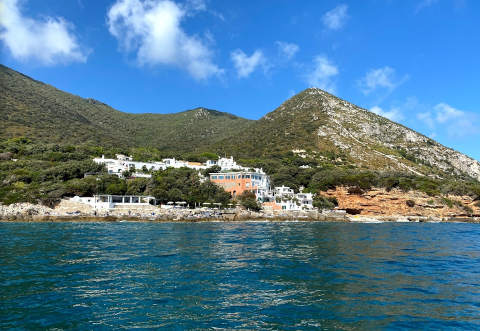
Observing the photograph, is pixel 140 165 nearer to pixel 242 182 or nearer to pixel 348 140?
pixel 242 182

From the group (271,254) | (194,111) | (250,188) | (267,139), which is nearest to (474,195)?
(250,188)

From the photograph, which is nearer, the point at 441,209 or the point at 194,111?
the point at 441,209

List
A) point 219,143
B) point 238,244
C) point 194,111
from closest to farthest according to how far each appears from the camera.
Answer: point 238,244, point 219,143, point 194,111

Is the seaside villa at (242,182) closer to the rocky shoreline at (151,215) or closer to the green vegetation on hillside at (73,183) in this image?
the green vegetation on hillside at (73,183)

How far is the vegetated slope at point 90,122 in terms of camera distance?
111 meters

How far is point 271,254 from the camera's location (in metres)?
20.2

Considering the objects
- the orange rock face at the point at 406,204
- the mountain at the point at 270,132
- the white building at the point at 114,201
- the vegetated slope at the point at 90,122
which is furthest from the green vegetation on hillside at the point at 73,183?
the vegetated slope at the point at 90,122

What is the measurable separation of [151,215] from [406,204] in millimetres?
55824

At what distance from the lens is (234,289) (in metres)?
12.1

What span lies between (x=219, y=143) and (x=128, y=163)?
54769mm

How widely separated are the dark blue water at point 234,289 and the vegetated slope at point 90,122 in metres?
101

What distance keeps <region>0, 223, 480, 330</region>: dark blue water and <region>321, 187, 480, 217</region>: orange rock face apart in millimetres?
57016

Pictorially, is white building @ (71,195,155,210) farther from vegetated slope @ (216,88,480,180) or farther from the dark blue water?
vegetated slope @ (216,88,480,180)

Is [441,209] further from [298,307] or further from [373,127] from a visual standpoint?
[298,307]
